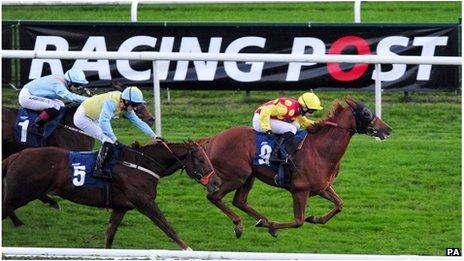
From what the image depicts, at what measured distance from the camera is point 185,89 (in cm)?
1596

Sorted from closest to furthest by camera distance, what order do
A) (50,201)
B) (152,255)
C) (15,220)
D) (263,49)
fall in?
(152,255) → (15,220) → (50,201) → (263,49)

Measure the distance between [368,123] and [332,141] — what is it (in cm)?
34

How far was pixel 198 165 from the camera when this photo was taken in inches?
482

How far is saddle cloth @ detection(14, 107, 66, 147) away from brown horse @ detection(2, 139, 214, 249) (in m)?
0.90

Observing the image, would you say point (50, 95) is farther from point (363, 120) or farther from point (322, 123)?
point (363, 120)

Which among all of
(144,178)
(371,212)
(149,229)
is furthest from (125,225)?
(371,212)

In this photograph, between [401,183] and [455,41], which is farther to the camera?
[455,41]

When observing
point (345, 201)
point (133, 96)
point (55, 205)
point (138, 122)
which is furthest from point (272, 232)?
point (55, 205)

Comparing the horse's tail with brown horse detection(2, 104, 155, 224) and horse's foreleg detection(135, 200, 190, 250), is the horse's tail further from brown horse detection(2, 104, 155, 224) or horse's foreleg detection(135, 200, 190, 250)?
horse's foreleg detection(135, 200, 190, 250)

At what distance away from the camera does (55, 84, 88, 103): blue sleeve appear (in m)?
13.3

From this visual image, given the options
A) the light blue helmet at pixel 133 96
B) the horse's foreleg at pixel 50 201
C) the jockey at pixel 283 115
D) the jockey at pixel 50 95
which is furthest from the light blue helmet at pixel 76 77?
the jockey at pixel 283 115

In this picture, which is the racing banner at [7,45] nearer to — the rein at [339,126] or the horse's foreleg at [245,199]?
the horse's foreleg at [245,199]

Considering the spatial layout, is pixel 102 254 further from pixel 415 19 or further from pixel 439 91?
pixel 415 19

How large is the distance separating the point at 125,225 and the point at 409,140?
3546mm
